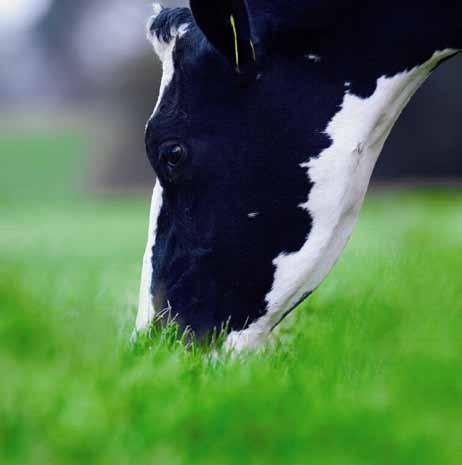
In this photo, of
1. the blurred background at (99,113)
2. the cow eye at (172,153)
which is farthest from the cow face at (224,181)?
the blurred background at (99,113)

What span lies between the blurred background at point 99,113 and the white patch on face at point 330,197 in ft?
49.6

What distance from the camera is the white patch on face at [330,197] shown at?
2.76 metres

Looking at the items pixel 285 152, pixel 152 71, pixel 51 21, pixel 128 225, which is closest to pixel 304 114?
pixel 285 152

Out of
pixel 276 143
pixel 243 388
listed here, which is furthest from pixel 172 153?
pixel 243 388

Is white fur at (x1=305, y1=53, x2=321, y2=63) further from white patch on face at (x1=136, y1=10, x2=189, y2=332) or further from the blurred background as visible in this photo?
the blurred background

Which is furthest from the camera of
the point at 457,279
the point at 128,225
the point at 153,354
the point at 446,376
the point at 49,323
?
the point at 128,225

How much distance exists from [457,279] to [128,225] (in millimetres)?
10230

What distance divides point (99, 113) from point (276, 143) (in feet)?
93.6

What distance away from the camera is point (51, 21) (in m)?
46.4

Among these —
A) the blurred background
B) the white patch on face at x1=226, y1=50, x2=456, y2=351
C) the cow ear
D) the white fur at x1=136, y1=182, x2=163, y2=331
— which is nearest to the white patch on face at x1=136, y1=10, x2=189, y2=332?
the white fur at x1=136, y1=182, x2=163, y2=331

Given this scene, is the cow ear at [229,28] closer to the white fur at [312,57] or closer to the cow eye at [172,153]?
the white fur at [312,57]

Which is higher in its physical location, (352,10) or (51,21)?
(51,21)

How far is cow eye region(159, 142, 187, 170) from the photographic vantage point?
2842mm

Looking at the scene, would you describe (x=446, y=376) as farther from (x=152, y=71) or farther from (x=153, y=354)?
(x=152, y=71)
